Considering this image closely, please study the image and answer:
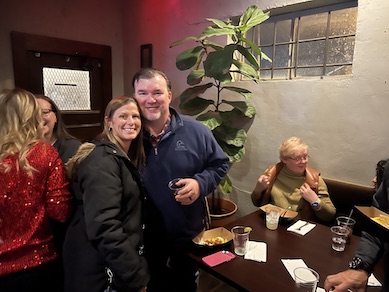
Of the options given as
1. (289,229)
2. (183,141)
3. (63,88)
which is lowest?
(289,229)

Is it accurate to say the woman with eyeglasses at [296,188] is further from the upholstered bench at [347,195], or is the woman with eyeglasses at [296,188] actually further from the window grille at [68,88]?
the window grille at [68,88]

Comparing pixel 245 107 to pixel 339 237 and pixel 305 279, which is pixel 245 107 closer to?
pixel 339 237

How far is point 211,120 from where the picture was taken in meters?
2.33

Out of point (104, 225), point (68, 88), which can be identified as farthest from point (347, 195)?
point (68, 88)

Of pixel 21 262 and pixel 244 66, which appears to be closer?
pixel 21 262

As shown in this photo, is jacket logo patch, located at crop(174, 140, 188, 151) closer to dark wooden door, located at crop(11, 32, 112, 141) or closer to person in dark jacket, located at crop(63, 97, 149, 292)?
person in dark jacket, located at crop(63, 97, 149, 292)

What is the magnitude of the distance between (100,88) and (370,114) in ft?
10.2

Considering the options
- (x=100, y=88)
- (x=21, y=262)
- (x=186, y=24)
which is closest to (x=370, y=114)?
(x=186, y=24)

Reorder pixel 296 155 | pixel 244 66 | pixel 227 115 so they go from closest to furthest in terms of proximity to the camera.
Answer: pixel 296 155 → pixel 244 66 → pixel 227 115

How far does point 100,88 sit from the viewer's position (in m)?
3.76

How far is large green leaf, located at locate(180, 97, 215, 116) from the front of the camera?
2.52m

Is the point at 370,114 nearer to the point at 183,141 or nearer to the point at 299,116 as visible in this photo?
the point at 299,116

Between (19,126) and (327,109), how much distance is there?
6.87 feet

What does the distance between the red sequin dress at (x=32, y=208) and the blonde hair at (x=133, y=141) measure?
0.83 feet
